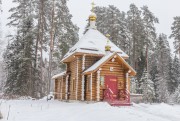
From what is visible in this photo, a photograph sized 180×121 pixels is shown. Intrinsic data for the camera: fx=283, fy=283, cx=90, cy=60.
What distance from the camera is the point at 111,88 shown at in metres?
22.5

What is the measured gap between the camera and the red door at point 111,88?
21558 mm

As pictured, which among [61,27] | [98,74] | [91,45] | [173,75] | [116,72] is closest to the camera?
→ [98,74]

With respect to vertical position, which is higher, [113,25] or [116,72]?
[113,25]

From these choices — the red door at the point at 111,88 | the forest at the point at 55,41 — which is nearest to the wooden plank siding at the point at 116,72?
the red door at the point at 111,88

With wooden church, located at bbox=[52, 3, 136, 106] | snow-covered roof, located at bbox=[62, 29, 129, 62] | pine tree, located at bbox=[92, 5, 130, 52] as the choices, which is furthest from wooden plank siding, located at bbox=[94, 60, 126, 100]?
pine tree, located at bbox=[92, 5, 130, 52]

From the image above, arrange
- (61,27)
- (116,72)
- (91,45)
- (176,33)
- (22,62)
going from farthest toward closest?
(176,33)
(61,27)
(22,62)
(91,45)
(116,72)

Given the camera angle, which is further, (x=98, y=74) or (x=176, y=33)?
(x=176, y=33)

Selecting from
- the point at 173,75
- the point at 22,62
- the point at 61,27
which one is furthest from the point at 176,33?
the point at 22,62

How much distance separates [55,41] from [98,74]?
58.0 feet

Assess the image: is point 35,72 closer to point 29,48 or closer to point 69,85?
point 29,48

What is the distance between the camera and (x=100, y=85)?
21938 millimetres

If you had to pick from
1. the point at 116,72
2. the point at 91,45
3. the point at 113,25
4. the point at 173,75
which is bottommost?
the point at 116,72

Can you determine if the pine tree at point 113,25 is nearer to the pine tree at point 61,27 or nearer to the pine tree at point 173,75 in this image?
the pine tree at point 61,27

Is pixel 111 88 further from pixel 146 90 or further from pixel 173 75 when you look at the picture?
pixel 173 75
